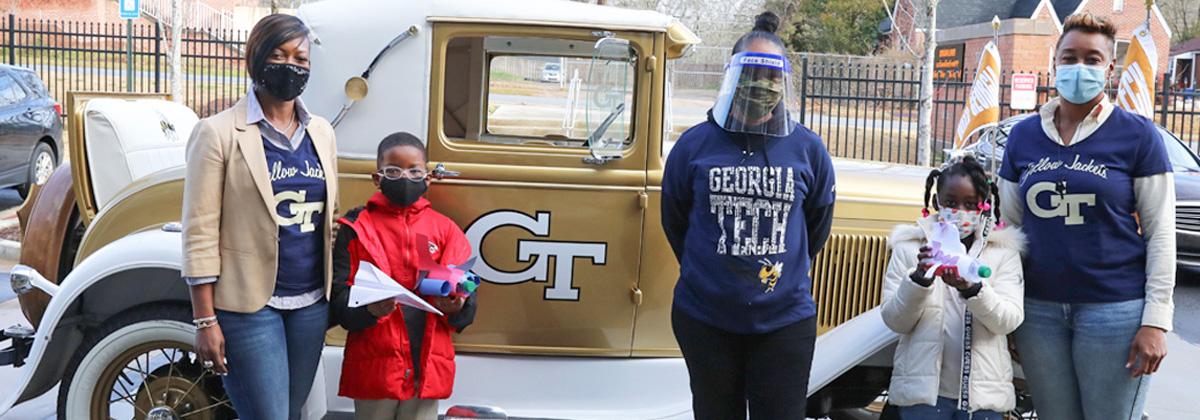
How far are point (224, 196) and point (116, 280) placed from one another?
136cm

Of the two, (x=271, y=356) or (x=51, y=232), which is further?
(x=51, y=232)

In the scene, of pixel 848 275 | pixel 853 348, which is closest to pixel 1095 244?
pixel 853 348

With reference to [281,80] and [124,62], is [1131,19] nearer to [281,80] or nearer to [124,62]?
[124,62]

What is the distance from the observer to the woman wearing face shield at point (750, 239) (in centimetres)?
308

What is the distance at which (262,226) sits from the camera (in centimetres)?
Result: 320

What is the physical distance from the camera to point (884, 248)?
446cm

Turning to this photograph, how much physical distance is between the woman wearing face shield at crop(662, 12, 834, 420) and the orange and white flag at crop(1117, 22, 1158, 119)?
26.1ft

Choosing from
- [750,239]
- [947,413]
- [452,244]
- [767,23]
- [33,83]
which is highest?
[33,83]

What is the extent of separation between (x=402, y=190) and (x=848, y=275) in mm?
1892

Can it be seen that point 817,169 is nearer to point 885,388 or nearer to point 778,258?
point 778,258

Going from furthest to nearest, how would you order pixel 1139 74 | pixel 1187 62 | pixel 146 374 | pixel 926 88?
1. pixel 1187 62
2. pixel 926 88
3. pixel 1139 74
4. pixel 146 374

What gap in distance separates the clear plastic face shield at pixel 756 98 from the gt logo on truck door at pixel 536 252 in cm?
122

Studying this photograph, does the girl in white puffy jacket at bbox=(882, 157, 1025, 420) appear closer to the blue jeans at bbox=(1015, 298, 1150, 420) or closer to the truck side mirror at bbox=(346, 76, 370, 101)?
the blue jeans at bbox=(1015, 298, 1150, 420)

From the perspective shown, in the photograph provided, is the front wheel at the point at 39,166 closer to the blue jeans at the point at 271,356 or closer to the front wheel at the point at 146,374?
the front wheel at the point at 146,374
